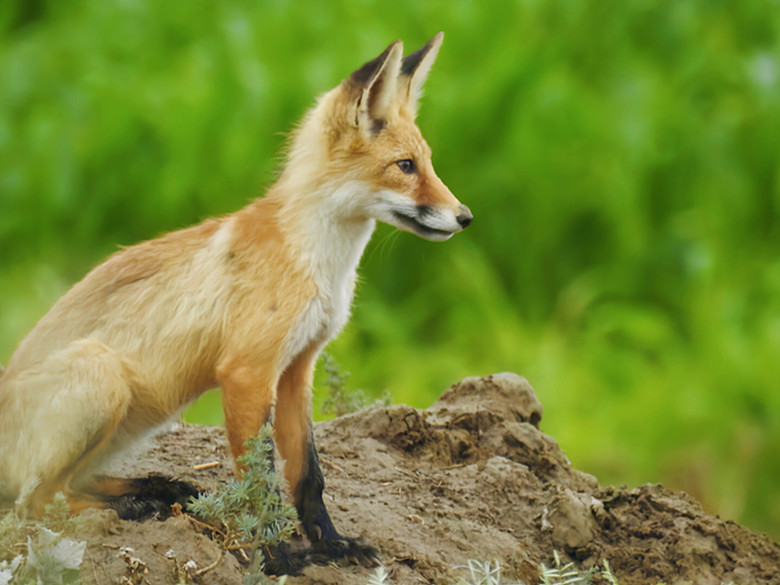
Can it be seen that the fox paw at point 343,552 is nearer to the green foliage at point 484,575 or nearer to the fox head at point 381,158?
the green foliage at point 484,575

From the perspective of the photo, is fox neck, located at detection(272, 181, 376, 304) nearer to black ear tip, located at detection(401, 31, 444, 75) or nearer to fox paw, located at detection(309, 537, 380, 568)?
black ear tip, located at detection(401, 31, 444, 75)

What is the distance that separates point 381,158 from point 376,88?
0.23m

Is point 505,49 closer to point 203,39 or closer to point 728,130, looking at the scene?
point 728,130

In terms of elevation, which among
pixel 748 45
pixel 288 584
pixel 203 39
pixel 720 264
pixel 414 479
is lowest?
pixel 288 584

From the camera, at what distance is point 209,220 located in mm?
3752

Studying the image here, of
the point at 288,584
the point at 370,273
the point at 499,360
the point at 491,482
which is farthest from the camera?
the point at 370,273

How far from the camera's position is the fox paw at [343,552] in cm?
341

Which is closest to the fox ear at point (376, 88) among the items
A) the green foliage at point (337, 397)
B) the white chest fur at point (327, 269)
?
the white chest fur at point (327, 269)

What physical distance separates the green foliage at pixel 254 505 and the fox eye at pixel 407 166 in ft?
3.16

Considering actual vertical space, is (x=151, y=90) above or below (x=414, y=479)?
above

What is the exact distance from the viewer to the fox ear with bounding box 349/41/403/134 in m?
3.31

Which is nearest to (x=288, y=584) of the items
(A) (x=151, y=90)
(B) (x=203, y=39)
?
(A) (x=151, y=90)

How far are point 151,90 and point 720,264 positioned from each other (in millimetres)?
3821

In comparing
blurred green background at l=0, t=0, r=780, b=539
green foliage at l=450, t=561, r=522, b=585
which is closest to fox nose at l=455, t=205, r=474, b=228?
→ green foliage at l=450, t=561, r=522, b=585
